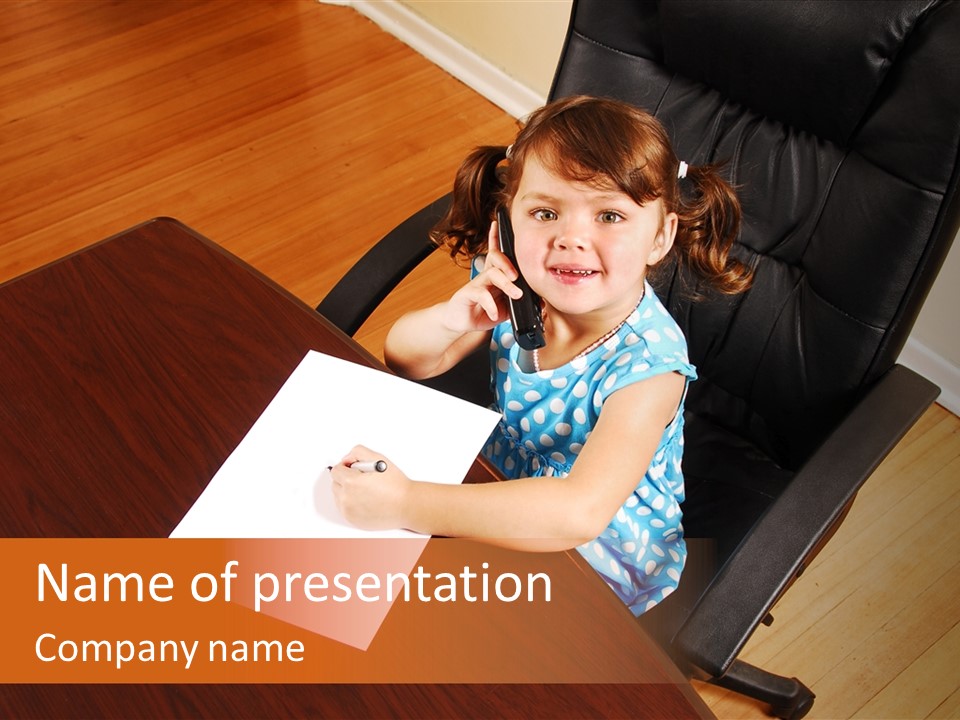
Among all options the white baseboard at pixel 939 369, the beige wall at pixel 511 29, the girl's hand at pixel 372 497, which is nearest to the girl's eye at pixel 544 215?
the girl's hand at pixel 372 497

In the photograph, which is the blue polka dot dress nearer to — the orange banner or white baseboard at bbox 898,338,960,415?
the orange banner

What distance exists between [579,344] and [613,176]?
230 millimetres

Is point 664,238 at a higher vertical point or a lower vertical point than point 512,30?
higher

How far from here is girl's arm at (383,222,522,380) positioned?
115cm

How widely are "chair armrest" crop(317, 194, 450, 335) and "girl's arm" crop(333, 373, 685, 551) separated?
0.35m

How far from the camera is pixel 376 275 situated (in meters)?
1.27

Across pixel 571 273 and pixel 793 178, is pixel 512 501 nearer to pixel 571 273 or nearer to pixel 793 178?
pixel 571 273

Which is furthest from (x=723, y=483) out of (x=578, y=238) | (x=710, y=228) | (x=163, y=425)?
(x=163, y=425)

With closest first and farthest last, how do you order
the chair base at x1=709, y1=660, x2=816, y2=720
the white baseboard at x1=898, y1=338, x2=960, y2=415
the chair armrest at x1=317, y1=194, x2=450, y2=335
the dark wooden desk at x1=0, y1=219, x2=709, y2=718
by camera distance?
the dark wooden desk at x1=0, y1=219, x2=709, y2=718, the chair armrest at x1=317, y1=194, x2=450, y2=335, the chair base at x1=709, y1=660, x2=816, y2=720, the white baseboard at x1=898, y1=338, x2=960, y2=415

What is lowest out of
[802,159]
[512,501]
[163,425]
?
[163,425]

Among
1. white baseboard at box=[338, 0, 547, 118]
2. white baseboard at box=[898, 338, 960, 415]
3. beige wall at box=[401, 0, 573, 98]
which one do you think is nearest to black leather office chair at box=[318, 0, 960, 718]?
white baseboard at box=[898, 338, 960, 415]

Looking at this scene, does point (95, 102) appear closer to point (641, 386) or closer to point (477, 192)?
point (477, 192)

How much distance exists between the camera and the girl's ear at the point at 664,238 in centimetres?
114

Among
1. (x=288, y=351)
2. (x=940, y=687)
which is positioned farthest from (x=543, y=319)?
(x=940, y=687)
